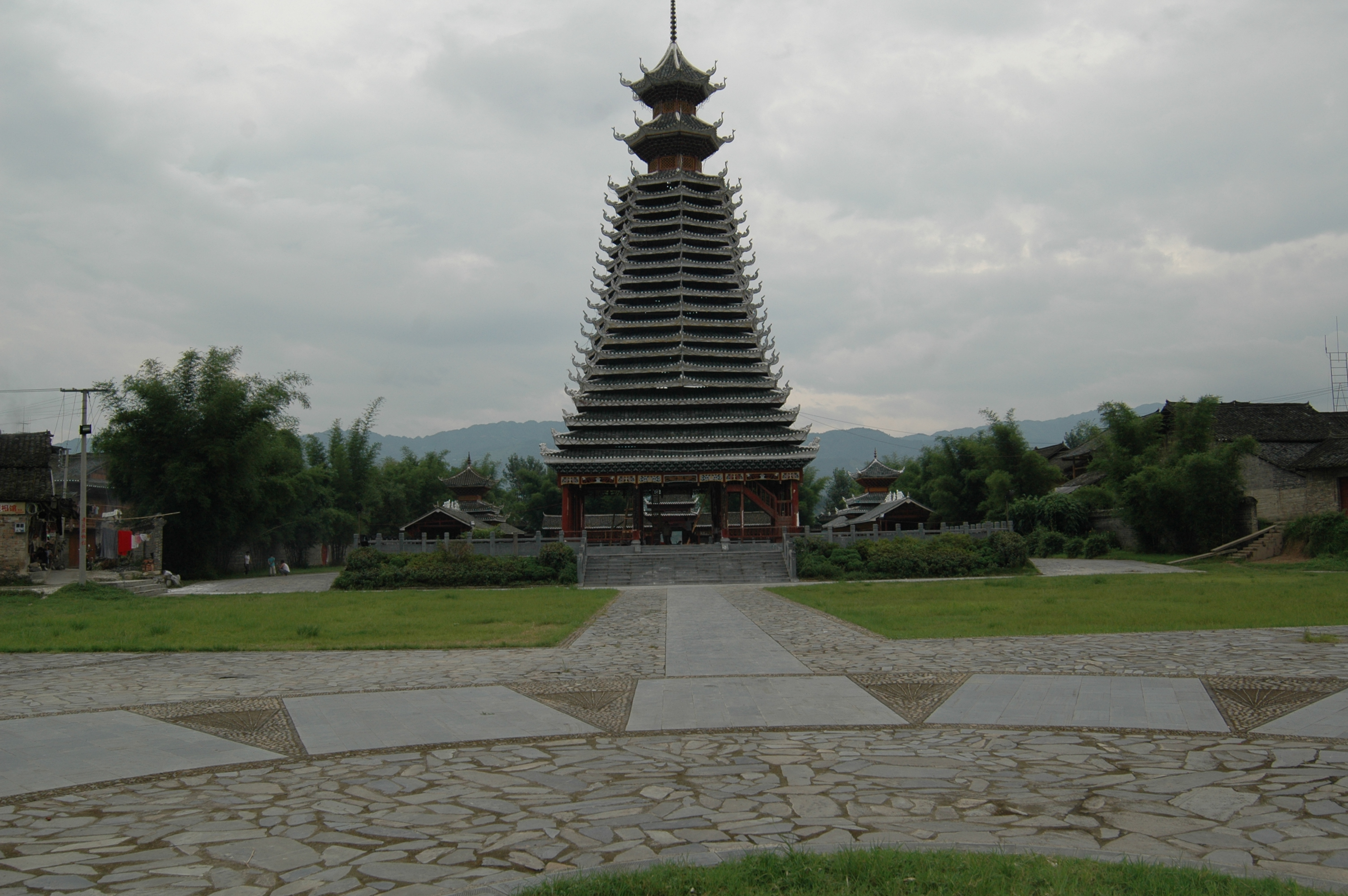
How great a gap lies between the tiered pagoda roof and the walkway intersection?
30.6 metres

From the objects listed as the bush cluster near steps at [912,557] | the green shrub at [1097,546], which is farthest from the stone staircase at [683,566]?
the green shrub at [1097,546]

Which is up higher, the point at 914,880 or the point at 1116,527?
the point at 1116,527

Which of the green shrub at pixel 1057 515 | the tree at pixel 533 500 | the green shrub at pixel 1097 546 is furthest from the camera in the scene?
the tree at pixel 533 500

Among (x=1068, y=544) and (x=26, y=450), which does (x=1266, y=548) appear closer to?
(x=1068, y=544)

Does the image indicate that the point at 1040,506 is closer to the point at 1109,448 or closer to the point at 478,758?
the point at 1109,448

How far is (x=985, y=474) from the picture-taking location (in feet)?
179

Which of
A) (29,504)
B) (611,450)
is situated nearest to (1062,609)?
(611,450)

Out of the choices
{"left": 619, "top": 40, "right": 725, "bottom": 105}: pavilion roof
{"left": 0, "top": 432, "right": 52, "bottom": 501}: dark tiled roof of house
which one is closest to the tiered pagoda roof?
{"left": 619, "top": 40, "right": 725, "bottom": 105}: pavilion roof

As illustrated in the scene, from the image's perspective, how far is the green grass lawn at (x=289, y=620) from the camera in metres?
13.7

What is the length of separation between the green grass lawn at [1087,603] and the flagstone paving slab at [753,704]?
4542 mm

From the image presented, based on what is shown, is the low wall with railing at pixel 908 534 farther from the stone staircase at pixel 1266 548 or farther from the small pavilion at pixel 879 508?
the small pavilion at pixel 879 508

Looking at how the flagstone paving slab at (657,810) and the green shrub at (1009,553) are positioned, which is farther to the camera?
the green shrub at (1009,553)

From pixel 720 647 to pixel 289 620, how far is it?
978 centimetres

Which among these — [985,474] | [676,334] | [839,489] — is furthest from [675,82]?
[839,489]
